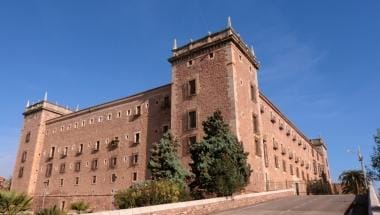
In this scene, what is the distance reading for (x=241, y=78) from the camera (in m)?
33.8

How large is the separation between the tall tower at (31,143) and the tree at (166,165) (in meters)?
29.1

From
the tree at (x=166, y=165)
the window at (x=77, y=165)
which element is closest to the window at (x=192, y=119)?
the tree at (x=166, y=165)

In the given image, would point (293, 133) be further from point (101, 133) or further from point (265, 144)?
point (101, 133)

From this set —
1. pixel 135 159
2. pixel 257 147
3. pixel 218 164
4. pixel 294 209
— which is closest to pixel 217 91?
pixel 257 147

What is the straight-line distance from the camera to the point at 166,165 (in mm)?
26531

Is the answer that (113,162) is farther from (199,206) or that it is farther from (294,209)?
(294,209)

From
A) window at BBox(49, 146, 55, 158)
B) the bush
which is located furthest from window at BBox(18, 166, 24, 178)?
the bush

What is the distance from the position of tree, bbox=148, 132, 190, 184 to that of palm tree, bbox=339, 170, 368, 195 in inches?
1708

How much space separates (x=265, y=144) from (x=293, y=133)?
66.7ft

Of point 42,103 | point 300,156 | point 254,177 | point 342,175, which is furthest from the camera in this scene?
point 342,175

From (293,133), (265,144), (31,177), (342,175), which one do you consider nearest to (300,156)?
(293,133)

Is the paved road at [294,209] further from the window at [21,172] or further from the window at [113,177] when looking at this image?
the window at [21,172]

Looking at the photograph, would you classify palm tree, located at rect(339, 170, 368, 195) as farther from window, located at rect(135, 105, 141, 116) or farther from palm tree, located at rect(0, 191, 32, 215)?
palm tree, located at rect(0, 191, 32, 215)

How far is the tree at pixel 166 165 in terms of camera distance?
26.1 m
